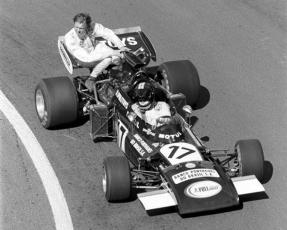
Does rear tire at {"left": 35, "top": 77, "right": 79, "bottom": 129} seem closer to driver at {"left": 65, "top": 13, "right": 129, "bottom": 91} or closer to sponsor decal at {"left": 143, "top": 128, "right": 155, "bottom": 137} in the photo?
driver at {"left": 65, "top": 13, "right": 129, "bottom": 91}

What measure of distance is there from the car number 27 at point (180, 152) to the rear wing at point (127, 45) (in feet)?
8.33

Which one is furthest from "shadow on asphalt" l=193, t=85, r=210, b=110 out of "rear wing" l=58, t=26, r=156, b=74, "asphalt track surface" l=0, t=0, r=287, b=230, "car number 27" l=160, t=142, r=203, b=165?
"car number 27" l=160, t=142, r=203, b=165

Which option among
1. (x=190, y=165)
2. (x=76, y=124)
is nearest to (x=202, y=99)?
(x=76, y=124)

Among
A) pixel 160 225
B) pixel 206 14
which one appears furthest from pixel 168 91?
pixel 206 14

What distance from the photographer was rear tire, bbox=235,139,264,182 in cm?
1121

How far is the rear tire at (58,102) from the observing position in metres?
12.6

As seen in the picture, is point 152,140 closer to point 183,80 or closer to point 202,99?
point 183,80

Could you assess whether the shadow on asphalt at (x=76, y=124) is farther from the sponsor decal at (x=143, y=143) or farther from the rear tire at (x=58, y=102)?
the sponsor decal at (x=143, y=143)

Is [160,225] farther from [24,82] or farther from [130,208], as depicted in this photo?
[24,82]

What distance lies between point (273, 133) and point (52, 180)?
12.8 feet

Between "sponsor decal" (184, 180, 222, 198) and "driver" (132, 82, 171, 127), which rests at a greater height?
"driver" (132, 82, 171, 127)

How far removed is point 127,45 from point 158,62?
1400 millimetres

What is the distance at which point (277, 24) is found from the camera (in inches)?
664

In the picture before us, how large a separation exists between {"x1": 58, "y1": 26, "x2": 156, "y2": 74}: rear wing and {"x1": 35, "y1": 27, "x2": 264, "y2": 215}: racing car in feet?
0.06
